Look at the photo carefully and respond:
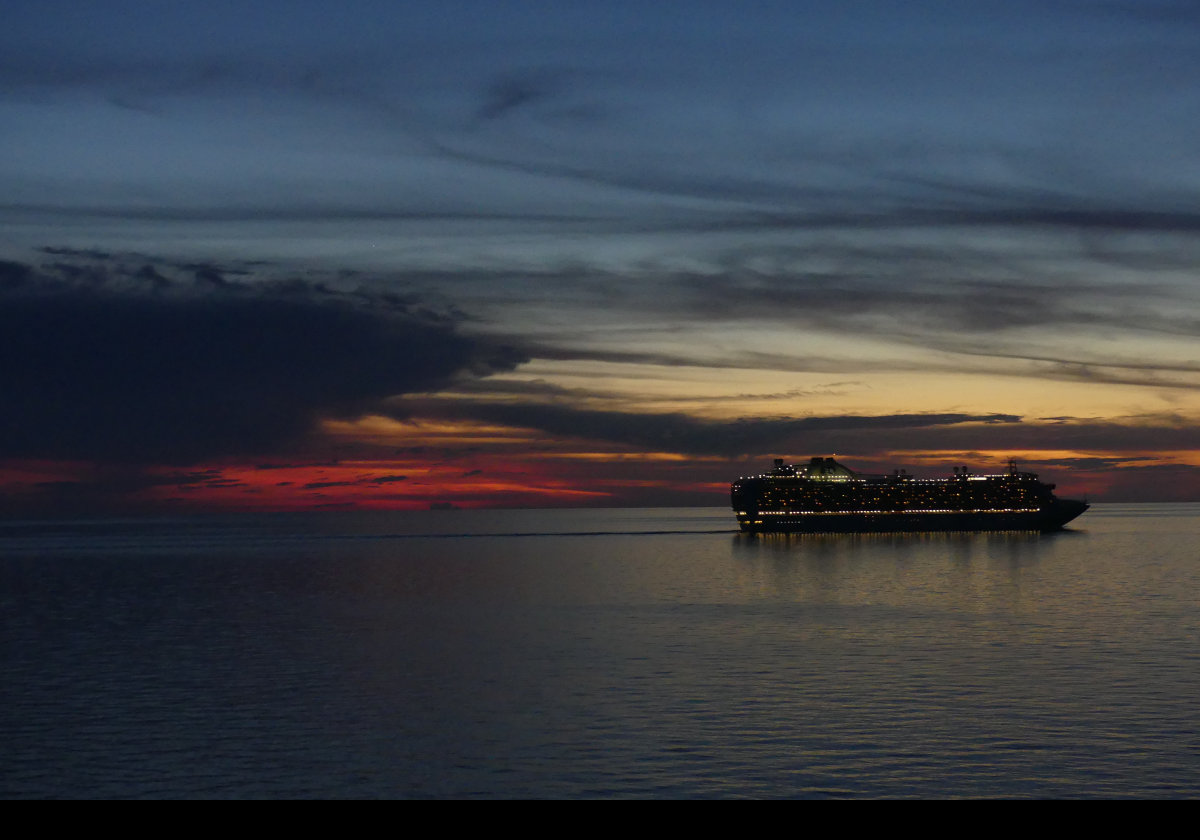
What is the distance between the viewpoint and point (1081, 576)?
9662 centimetres

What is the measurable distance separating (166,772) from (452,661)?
68.7 feet

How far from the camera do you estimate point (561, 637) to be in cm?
5641

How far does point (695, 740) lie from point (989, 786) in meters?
7.66

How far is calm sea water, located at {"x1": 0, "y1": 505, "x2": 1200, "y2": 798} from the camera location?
87.0 feet

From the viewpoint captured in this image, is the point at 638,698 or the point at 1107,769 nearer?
the point at 1107,769

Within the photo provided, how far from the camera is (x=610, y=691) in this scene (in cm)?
3856

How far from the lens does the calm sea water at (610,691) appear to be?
26.5m

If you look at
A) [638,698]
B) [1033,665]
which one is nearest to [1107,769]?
[638,698]

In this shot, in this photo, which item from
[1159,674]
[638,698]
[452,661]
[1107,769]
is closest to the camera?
[1107,769]

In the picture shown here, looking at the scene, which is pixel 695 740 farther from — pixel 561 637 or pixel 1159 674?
pixel 561 637

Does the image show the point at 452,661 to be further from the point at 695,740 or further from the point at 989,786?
the point at 989,786
